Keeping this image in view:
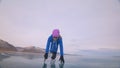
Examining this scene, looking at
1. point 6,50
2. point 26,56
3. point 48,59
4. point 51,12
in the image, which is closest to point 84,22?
point 51,12

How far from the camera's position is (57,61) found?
229 centimetres

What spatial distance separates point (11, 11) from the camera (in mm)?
2354

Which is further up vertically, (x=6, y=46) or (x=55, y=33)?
(x=55, y=33)

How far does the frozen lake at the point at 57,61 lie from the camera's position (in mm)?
2213

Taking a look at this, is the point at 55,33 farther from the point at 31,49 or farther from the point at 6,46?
the point at 6,46

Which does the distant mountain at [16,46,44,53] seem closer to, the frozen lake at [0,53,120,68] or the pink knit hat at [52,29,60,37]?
the frozen lake at [0,53,120,68]

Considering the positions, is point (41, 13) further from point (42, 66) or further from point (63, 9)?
point (42, 66)

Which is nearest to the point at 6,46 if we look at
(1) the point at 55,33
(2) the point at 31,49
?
(2) the point at 31,49

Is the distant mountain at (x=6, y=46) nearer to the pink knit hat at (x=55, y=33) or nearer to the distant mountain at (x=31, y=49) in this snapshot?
the distant mountain at (x=31, y=49)

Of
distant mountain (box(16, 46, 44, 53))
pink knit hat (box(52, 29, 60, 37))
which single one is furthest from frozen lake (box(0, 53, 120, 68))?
pink knit hat (box(52, 29, 60, 37))

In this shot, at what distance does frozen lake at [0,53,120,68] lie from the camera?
2213 millimetres

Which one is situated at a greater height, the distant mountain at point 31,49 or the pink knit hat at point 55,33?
the pink knit hat at point 55,33

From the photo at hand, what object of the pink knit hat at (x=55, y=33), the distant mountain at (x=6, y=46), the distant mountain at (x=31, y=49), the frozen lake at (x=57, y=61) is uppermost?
the pink knit hat at (x=55, y=33)

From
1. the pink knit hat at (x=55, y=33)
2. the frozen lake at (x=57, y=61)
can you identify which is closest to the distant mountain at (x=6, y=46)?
the frozen lake at (x=57, y=61)
